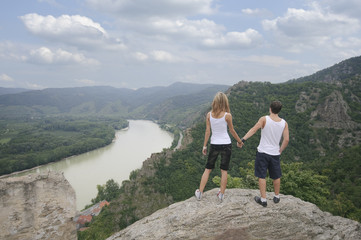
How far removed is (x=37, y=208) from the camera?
9102 millimetres

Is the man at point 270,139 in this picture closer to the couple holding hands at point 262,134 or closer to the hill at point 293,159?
the couple holding hands at point 262,134

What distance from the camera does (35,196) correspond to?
9203 mm

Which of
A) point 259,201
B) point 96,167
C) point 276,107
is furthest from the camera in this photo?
point 96,167

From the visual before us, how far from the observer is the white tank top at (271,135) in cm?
514

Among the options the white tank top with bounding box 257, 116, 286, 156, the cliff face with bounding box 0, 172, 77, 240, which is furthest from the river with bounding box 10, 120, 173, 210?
the white tank top with bounding box 257, 116, 286, 156

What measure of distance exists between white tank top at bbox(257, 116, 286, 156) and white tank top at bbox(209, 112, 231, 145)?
2.87 ft

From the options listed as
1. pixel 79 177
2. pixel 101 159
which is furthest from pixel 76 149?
pixel 79 177

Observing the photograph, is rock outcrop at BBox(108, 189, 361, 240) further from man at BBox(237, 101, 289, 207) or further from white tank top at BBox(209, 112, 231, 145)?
white tank top at BBox(209, 112, 231, 145)

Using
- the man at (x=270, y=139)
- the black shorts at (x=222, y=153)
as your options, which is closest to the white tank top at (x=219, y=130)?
the black shorts at (x=222, y=153)

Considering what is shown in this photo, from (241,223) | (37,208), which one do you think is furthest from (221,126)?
(37,208)

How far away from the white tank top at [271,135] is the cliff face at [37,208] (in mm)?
8559

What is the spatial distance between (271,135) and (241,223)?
89.6 inches

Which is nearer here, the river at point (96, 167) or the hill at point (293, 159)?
the hill at point (293, 159)

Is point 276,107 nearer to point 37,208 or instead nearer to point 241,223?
point 241,223
